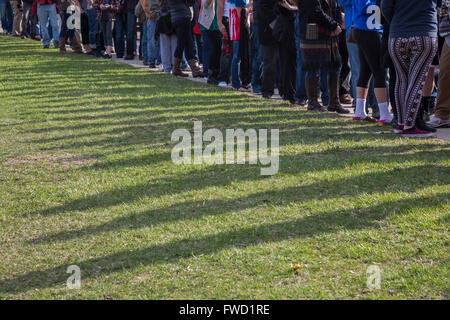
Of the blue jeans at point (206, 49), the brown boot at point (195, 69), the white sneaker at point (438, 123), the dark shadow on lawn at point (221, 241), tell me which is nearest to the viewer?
the dark shadow on lawn at point (221, 241)

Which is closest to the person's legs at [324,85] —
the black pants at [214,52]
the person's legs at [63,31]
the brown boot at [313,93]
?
the brown boot at [313,93]

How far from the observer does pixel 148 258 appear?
488 centimetres

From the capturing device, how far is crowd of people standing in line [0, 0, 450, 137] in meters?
8.23

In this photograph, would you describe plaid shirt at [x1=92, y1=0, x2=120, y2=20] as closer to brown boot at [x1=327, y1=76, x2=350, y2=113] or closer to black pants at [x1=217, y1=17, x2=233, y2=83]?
black pants at [x1=217, y1=17, x2=233, y2=83]

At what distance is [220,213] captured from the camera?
18.9 ft

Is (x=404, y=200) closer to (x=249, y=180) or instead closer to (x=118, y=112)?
(x=249, y=180)

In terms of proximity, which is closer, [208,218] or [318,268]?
[318,268]

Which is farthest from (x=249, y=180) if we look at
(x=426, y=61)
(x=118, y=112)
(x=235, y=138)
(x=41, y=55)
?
(x=41, y=55)

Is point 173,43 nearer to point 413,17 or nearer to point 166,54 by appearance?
point 166,54

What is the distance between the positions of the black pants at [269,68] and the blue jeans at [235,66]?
102 cm

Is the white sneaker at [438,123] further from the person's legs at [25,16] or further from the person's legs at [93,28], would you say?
the person's legs at [25,16]

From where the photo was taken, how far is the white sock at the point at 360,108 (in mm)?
9461

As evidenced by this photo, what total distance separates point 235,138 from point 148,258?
3.80m

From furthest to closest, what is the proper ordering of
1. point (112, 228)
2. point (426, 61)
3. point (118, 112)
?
point (118, 112) < point (426, 61) < point (112, 228)
